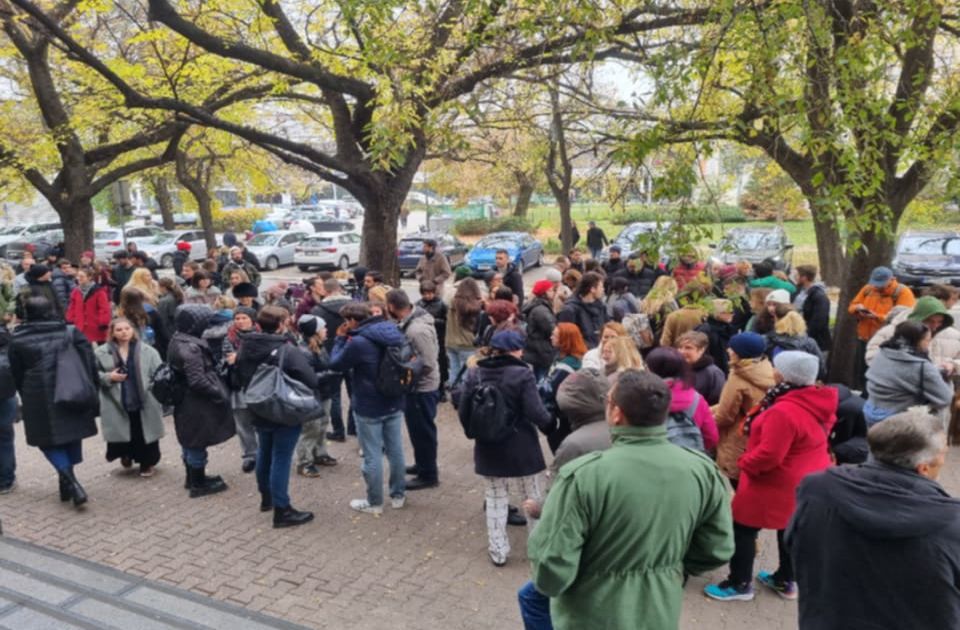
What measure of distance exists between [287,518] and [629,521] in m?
4.06

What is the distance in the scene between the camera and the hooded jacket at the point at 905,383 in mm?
5512

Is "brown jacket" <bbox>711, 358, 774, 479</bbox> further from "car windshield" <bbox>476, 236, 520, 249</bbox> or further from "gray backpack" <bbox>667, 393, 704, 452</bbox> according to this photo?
"car windshield" <bbox>476, 236, 520, 249</bbox>

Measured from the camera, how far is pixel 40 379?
6.25 m

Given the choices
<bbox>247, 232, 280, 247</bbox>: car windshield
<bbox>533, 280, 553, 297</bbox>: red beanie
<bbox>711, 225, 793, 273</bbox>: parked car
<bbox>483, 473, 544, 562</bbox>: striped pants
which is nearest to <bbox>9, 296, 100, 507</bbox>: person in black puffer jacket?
<bbox>483, 473, 544, 562</bbox>: striped pants

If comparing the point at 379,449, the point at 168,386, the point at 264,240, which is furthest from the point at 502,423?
the point at 264,240

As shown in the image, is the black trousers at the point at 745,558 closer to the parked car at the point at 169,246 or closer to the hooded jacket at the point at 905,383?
the hooded jacket at the point at 905,383

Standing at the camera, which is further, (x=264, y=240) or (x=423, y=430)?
(x=264, y=240)

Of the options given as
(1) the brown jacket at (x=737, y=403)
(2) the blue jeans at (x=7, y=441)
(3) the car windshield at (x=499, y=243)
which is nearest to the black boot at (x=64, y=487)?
(2) the blue jeans at (x=7, y=441)

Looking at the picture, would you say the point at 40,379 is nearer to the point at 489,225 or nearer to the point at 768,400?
the point at 768,400

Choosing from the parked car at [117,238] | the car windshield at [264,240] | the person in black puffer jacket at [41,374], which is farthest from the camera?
the parked car at [117,238]

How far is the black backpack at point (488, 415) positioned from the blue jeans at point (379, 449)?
1.14 m

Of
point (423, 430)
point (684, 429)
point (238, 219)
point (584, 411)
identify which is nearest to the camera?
point (584, 411)

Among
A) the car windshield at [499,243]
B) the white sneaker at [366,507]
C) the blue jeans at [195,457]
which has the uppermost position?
the car windshield at [499,243]

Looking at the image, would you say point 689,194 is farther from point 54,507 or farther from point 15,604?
point 54,507
